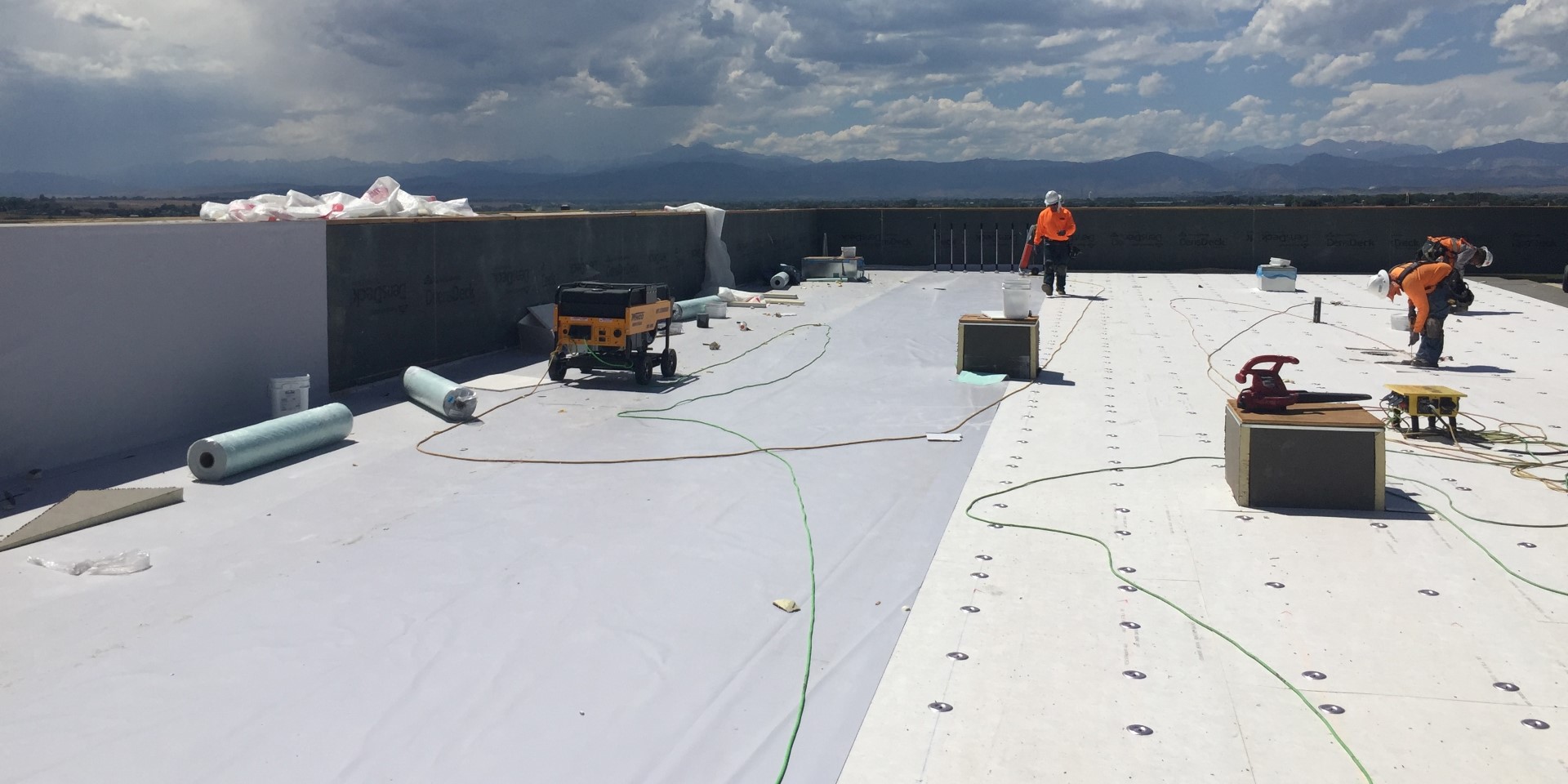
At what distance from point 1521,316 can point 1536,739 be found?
14.0 m

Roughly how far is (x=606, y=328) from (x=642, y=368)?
0.49 m

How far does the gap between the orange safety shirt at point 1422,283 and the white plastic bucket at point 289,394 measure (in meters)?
9.86

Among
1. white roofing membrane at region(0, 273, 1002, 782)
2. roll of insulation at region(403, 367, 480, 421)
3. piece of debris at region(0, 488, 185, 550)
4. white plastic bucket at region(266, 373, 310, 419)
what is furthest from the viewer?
roll of insulation at region(403, 367, 480, 421)

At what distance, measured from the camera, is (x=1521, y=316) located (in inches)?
589

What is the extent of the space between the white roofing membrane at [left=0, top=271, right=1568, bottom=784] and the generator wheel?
1.81m

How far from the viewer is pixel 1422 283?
10.4 metres

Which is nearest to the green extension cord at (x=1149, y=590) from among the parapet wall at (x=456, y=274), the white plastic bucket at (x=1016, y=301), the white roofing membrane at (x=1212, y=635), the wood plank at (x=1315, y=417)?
the white roofing membrane at (x=1212, y=635)

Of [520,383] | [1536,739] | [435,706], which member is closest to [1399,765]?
[1536,739]

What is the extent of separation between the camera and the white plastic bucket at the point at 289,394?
835cm

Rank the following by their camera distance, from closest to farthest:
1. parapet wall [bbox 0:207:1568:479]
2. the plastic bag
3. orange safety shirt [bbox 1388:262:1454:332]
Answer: the plastic bag, parapet wall [bbox 0:207:1568:479], orange safety shirt [bbox 1388:262:1454:332]

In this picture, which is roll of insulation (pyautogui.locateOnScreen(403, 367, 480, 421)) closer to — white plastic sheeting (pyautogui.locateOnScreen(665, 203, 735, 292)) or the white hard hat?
white plastic sheeting (pyautogui.locateOnScreen(665, 203, 735, 292))

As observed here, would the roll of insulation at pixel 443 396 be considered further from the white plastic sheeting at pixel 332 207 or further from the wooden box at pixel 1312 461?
the wooden box at pixel 1312 461

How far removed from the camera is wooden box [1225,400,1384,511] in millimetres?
5902

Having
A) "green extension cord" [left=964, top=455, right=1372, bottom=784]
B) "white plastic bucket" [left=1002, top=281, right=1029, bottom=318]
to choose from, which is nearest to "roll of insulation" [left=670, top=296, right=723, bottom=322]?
"white plastic bucket" [left=1002, top=281, right=1029, bottom=318]
